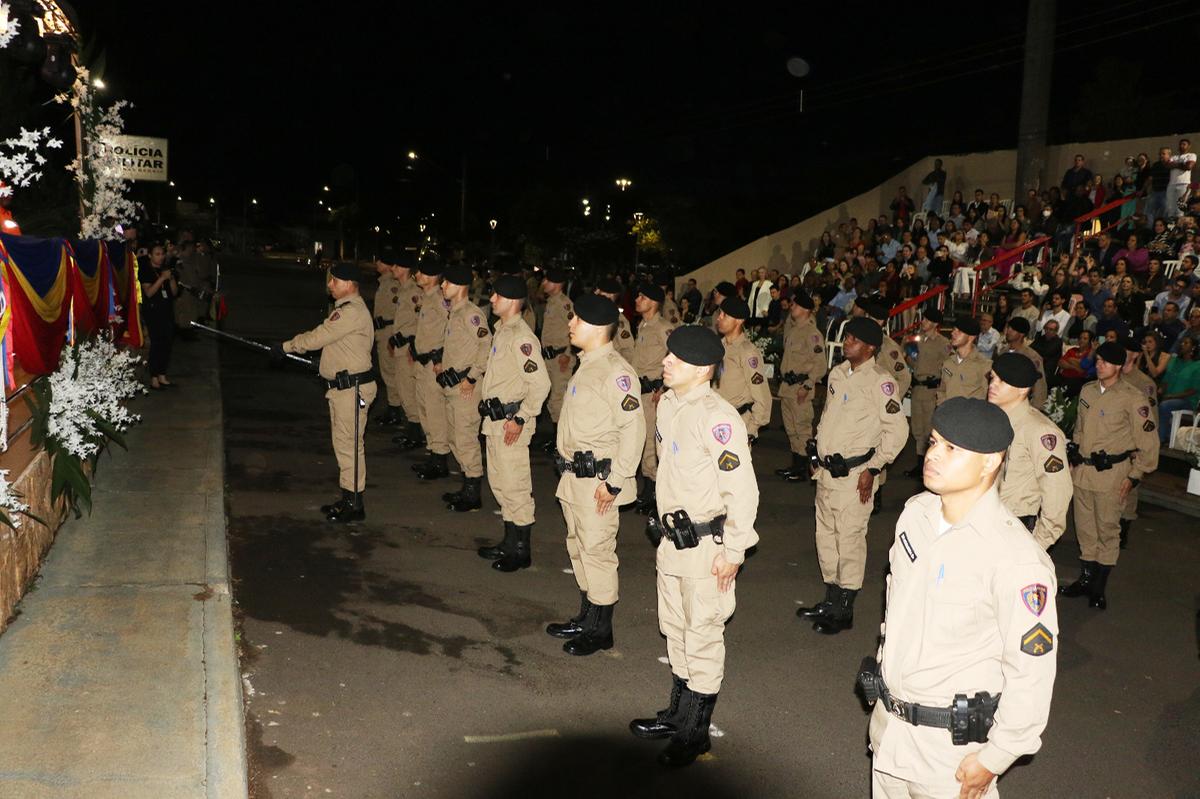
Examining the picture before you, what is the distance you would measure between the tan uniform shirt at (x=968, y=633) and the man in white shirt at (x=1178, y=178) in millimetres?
16298

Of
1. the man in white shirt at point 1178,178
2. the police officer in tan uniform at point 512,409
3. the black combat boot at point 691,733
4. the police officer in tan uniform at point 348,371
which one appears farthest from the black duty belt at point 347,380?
the man in white shirt at point 1178,178

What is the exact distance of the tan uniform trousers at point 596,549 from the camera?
5.77m

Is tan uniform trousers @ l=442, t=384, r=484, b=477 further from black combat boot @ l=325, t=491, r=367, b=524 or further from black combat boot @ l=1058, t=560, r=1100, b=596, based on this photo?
black combat boot @ l=1058, t=560, r=1100, b=596

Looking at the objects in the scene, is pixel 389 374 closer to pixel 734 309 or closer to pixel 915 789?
pixel 734 309

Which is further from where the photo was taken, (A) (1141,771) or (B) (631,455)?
(B) (631,455)

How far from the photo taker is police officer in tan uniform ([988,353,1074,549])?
18.4ft

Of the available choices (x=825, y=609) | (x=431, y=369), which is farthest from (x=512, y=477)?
(x=431, y=369)

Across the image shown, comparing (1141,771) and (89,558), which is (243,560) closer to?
(89,558)

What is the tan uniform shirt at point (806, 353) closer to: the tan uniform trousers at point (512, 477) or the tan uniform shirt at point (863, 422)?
the tan uniform shirt at point (863, 422)

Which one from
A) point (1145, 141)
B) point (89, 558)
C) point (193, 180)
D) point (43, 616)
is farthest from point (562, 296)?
point (193, 180)

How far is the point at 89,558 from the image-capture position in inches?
262

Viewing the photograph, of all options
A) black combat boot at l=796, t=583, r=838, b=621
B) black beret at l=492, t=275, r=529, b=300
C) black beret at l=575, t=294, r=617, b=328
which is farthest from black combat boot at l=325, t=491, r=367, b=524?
black combat boot at l=796, t=583, r=838, b=621

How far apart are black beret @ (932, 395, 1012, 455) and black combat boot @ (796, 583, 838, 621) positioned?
363 centimetres

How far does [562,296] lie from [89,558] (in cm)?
708
